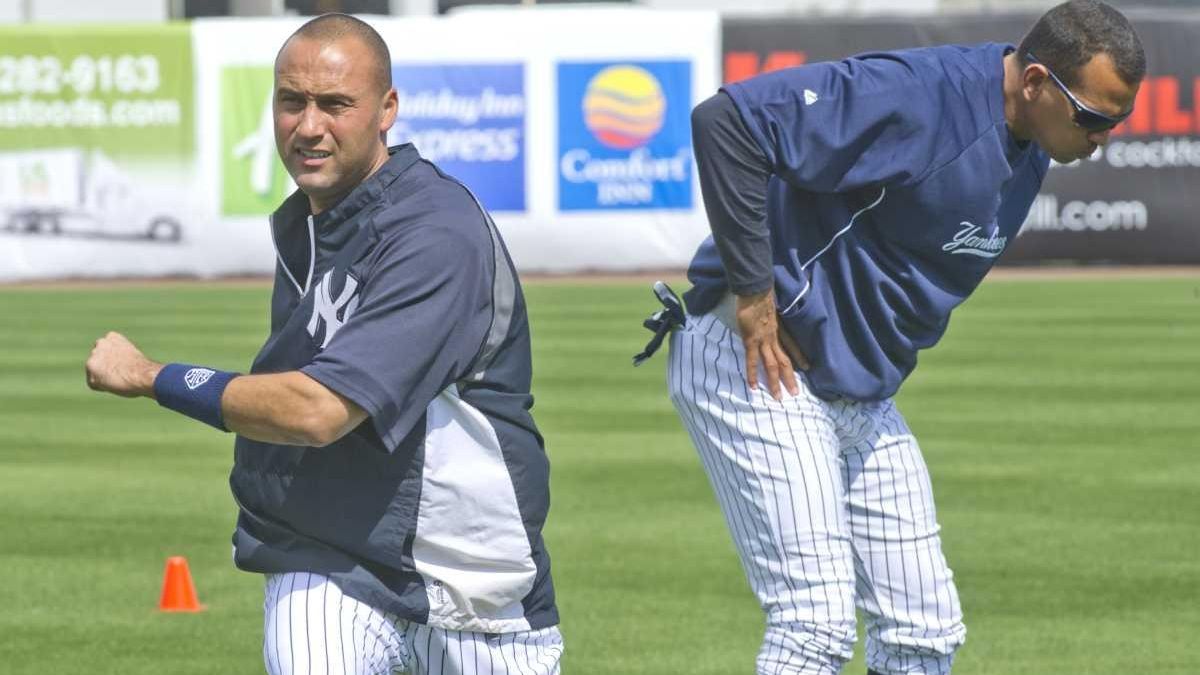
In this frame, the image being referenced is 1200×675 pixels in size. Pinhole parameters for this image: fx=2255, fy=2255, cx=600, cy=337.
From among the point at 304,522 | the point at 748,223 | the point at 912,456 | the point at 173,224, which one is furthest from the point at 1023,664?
the point at 173,224

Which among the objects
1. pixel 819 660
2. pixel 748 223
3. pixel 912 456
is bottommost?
pixel 819 660

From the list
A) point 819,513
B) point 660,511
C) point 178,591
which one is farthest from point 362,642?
point 660,511

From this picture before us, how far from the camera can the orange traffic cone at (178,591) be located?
26.8 feet

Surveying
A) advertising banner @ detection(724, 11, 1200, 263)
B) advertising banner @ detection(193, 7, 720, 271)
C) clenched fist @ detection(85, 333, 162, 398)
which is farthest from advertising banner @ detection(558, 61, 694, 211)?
clenched fist @ detection(85, 333, 162, 398)

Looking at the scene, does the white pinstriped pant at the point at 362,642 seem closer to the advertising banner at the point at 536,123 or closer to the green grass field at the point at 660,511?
the green grass field at the point at 660,511

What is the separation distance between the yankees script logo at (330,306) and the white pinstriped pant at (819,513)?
4.40 ft

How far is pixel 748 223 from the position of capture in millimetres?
5039

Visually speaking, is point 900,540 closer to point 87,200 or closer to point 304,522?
point 304,522

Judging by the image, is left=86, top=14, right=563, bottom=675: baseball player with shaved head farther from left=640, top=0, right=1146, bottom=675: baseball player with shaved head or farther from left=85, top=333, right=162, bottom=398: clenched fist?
left=640, top=0, right=1146, bottom=675: baseball player with shaved head

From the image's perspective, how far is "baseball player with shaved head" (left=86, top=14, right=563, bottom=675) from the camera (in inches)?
160

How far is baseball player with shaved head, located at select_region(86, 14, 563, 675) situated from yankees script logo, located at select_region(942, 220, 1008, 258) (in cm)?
128

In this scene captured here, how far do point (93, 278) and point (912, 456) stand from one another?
20729mm

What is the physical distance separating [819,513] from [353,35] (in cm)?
165

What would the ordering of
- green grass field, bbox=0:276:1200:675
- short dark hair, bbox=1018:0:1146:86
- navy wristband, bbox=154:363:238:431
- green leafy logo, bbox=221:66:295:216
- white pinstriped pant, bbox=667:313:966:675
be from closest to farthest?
navy wristband, bbox=154:363:238:431, short dark hair, bbox=1018:0:1146:86, white pinstriped pant, bbox=667:313:966:675, green grass field, bbox=0:276:1200:675, green leafy logo, bbox=221:66:295:216
